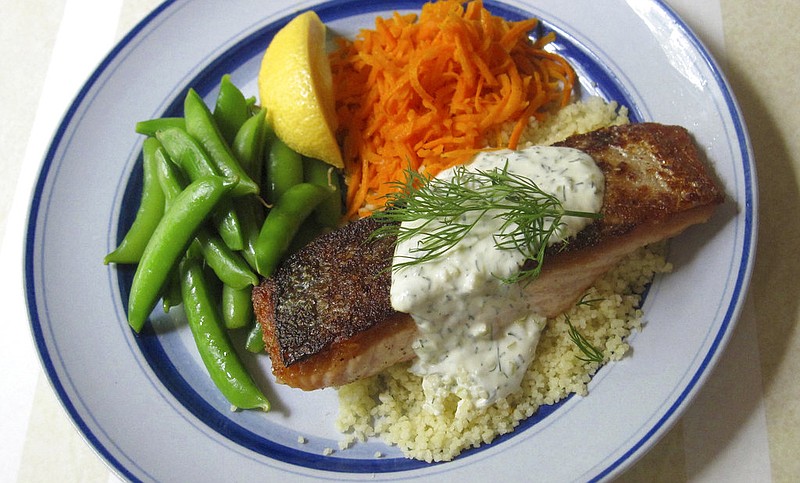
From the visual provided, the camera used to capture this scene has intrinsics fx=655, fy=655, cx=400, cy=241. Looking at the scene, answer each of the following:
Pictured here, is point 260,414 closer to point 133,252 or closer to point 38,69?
point 133,252

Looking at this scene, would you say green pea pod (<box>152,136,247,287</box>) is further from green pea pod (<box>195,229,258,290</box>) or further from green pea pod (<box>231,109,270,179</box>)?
green pea pod (<box>231,109,270,179</box>)

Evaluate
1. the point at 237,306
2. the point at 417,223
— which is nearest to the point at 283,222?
the point at 237,306

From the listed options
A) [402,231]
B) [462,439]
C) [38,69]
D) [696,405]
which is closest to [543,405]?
[462,439]

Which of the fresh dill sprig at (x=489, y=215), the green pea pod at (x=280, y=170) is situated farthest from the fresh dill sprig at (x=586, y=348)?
the green pea pod at (x=280, y=170)

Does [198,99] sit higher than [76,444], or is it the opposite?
[198,99]

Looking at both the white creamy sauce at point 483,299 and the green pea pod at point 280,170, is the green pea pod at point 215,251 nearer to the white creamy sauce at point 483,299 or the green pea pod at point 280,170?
the green pea pod at point 280,170

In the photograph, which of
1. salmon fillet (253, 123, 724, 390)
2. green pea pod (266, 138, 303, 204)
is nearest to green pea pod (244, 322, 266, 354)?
salmon fillet (253, 123, 724, 390)
